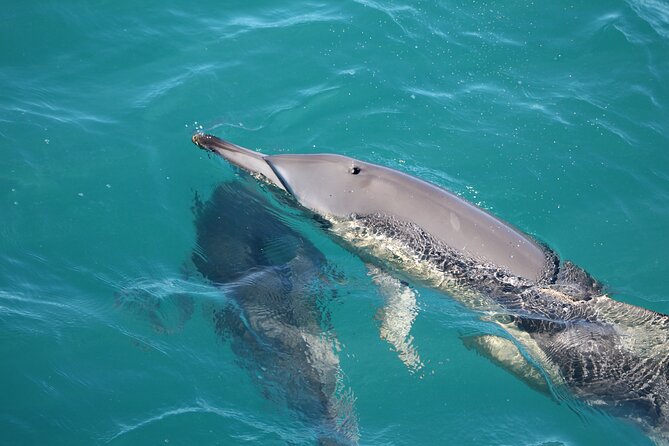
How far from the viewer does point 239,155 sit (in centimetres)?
990

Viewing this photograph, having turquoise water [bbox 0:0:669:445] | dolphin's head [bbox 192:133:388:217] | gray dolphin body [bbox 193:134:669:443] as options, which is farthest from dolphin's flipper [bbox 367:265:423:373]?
dolphin's head [bbox 192:133:388:217]

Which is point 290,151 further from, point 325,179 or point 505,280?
point 505,280

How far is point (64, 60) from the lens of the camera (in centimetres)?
1259

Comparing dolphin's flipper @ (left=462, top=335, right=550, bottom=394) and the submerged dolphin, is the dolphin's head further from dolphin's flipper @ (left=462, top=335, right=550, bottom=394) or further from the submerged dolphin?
dolphin's flipper @ (left=462, top=335, right=550, bottom=394)

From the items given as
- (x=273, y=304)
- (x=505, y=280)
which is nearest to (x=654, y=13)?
(x=505, y=280)

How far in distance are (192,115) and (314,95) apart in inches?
87.6

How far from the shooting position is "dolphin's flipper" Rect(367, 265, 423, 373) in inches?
357

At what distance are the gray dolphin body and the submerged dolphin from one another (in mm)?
642

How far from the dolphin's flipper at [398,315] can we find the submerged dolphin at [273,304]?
765 millimetres

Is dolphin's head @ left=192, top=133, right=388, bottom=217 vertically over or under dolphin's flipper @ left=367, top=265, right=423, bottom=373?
over

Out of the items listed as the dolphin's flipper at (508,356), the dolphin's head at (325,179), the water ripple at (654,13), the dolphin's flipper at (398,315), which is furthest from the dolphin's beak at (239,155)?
the water ripple at (654,13)

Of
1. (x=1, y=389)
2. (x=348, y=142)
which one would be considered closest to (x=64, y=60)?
(x=348, y=142)

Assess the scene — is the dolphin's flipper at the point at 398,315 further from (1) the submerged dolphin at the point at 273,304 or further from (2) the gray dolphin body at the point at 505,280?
(1) the submerged dolphin at the point at 273,304

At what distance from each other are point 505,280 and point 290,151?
170 inches
